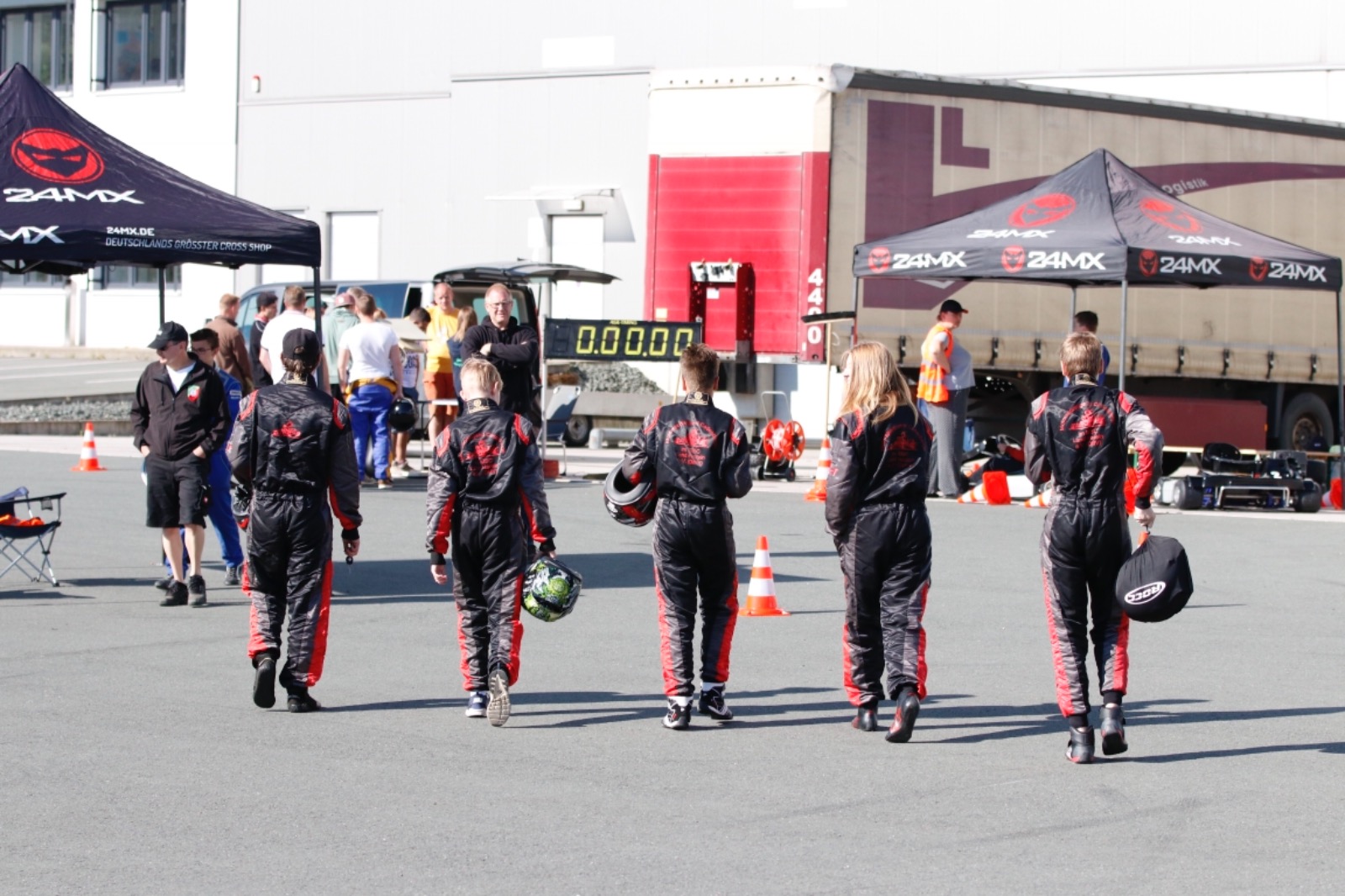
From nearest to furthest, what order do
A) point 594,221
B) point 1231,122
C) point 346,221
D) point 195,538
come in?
1. point 195,538
2. point 1231,122
3. point 594,221
4. point 346,221

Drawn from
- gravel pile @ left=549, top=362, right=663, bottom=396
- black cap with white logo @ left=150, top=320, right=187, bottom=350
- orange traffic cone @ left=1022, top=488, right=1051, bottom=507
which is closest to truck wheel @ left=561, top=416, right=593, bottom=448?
gravel pile @ left=549, top=362, right=663, bottom=396

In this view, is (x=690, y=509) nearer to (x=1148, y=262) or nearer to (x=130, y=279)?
(x=1148, y=262)

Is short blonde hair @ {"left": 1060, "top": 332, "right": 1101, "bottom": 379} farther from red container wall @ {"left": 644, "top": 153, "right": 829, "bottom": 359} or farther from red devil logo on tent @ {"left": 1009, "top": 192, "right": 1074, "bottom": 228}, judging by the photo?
red container wall @ {"left": 644, "top": 153, "right": 829, "bottom": 359}

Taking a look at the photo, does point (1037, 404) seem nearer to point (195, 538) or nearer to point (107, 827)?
point (107, 827)

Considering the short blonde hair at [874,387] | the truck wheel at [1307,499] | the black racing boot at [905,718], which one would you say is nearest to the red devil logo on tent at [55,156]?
the short blonde hair at [874,387]

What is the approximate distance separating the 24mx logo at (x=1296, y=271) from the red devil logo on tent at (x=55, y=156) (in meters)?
11.3

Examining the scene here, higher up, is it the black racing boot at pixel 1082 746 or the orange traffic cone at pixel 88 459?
the orange traffic cone at pixel 88 459

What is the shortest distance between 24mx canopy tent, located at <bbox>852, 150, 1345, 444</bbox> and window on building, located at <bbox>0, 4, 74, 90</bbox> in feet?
98.9

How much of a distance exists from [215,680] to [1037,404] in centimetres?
416

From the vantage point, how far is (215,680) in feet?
28.6

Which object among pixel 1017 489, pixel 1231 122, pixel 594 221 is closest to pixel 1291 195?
pixel 1231 122

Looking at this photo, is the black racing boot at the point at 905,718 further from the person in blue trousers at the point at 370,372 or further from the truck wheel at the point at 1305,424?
the truck wheel at the point at 1305,424

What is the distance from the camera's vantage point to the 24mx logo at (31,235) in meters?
11.4

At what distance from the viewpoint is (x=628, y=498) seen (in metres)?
7.78
